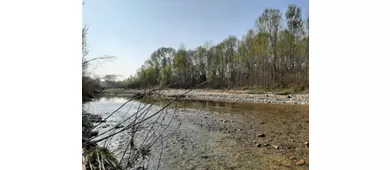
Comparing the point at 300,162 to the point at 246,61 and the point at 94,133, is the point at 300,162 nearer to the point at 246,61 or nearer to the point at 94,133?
the point at 246,61

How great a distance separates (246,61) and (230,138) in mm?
858

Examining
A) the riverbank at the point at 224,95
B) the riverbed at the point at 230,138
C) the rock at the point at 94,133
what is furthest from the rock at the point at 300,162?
the rock at the point at 94,133

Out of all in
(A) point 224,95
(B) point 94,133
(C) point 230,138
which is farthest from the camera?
(C) point 230,138

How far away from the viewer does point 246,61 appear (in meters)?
1.51

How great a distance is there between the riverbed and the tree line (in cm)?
18

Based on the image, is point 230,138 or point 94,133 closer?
point 94,133

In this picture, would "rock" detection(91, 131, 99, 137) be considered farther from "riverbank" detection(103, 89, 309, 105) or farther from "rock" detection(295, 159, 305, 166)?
"rock" detection(295, 159, 305, 166)

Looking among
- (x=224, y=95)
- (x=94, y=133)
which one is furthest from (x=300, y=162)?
(x=94, y=133)

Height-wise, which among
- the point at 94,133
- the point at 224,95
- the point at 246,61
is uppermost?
the point at 246,61

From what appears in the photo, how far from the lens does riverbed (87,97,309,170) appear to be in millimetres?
1450

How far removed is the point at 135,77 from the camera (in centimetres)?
146

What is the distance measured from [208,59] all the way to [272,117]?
3.47 feet

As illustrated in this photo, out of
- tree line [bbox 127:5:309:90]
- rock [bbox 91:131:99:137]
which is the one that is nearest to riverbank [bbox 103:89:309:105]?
tree line [bbox 127:5:309:90]
